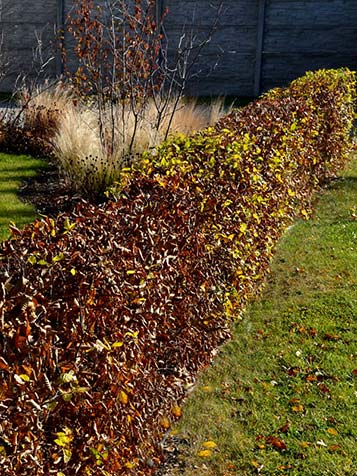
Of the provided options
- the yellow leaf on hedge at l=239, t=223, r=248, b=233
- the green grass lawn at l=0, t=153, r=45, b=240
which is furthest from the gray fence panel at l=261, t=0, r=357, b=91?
the yellow leaf on hedge at l=239, t=223, r=248, b=233

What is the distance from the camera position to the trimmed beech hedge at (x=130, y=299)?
7.73ft

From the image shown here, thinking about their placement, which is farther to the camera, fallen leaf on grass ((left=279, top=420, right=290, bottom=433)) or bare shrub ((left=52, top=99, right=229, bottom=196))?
bare shrub ((left=52, top=99, right=229, bottom=196))

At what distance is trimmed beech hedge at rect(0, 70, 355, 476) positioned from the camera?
92.7 inches

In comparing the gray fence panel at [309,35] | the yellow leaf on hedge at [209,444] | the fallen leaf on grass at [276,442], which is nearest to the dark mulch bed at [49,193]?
the yellow leaf on hedge at [209,444]

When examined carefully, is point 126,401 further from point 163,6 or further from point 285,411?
point 163,6

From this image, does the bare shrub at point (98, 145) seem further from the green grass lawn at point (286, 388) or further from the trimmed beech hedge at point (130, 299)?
the green grass lawn at point (286, 388)

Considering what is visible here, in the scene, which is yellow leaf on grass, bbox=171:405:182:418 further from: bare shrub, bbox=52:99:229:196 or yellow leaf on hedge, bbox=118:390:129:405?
bare shrub, bbox=52:99:229:196

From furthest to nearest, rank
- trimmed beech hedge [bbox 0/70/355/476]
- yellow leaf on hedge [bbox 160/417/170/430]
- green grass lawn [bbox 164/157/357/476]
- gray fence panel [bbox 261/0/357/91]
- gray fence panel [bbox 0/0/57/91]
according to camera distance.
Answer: gray fence panel [bbox 0/0/57/91] → gray fence panel [bbox 261/0/357/91] → yellow leaf on hedge [bbox 160/417/170/430] → green grass lawn [bbox 164/157/357/476] → trimmed beech hedge [bbox 0/70/355/476]

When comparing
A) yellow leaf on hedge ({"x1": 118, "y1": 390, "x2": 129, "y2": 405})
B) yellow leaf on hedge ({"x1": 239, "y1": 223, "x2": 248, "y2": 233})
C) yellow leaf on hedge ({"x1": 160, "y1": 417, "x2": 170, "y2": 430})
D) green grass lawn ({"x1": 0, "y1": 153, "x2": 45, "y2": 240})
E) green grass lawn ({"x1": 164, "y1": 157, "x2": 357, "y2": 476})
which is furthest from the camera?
green grass lawn ({"x1": 0, "y1": 153, "x2": 45, "y2": 240})

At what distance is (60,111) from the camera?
10.2m

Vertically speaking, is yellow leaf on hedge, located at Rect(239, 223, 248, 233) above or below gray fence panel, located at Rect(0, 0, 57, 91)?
below

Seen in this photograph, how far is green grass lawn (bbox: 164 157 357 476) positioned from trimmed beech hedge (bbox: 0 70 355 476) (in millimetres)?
166

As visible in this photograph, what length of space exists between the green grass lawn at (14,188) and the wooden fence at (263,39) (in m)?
7.18

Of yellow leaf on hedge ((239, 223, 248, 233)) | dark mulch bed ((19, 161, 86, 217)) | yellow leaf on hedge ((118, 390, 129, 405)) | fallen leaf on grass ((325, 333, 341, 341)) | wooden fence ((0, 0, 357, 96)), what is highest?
wooden fence ((0, 0, 357, 96))
